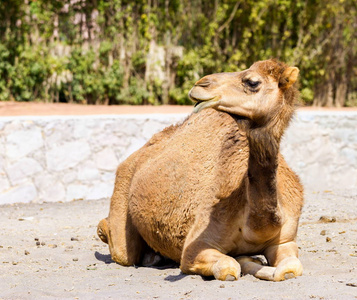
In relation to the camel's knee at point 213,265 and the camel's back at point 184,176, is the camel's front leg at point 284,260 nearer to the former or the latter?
the camel's knee at point 213,265

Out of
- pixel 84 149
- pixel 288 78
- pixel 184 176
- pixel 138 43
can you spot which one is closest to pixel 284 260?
pixel 184 176

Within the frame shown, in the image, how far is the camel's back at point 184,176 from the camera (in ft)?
16.1

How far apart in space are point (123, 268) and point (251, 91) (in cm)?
251

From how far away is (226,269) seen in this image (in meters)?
4.41

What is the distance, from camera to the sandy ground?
4.26 meters

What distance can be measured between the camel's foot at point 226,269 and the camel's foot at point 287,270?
0.25m

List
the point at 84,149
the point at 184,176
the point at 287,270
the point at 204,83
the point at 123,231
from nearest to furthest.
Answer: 1. the point at 204,83
2. the point at 287,270
3. the point at 184,176
4. the point at 123,231
5. the point at 84,149

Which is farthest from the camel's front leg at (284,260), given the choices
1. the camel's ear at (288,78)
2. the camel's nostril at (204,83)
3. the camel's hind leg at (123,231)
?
the camel's hind leg at (123,231)

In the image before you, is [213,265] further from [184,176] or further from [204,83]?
[204,83]

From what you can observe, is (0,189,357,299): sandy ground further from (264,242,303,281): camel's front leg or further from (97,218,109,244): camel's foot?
(97,218,109,244): camel's foot

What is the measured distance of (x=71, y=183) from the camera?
1051 cm

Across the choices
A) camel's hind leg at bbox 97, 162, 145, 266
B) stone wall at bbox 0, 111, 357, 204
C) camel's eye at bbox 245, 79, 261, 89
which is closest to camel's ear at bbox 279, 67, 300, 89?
camel's eye at bbox 245, 79, 261, 89

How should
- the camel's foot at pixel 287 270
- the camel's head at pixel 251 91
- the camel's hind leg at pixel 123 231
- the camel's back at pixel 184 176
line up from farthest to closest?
the camel's hind leg at pixel 123 231 → the camel's back at pixel 184 176 → the camel's foot at pixel 287 270 → the camel's head at pixel 251 91

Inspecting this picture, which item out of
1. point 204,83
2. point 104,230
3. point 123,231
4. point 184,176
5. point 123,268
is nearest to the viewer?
point 204,83
